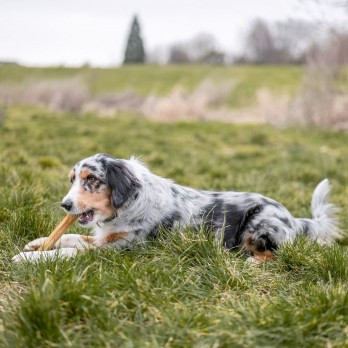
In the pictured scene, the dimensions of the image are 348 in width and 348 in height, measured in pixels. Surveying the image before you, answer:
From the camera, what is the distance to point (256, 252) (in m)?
4.54

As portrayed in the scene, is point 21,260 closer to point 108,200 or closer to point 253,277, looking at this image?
point 108,200

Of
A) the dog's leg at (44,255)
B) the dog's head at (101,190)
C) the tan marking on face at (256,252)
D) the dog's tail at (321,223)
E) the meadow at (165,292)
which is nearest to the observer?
the meadow at (165,292)

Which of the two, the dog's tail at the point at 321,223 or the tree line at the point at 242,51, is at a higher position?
the tree line at the point at 242,51

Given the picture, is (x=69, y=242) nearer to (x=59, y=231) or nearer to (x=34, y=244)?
(x=59, y=231)

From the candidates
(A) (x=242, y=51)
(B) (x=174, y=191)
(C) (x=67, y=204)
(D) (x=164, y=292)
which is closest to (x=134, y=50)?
(A) (x=242, y=51)

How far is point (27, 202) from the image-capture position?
5445 millimetres

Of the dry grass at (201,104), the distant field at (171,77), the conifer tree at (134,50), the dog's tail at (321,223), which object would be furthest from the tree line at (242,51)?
the dog's tail at (321,223)

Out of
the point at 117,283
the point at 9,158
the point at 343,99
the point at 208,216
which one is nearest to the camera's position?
the point at 117,283

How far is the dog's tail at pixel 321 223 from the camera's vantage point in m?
5.14

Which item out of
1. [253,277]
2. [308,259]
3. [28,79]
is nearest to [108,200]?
[253,277]

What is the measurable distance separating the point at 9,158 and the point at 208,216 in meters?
5.70

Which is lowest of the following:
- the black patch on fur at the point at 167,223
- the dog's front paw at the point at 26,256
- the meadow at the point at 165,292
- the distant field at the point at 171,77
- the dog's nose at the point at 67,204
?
the meadow at the point at 165,292

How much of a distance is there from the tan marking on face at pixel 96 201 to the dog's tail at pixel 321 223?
1984 millimetres

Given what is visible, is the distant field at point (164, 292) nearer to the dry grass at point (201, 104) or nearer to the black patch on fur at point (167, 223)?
the black patch on fur at point (167, 223)
